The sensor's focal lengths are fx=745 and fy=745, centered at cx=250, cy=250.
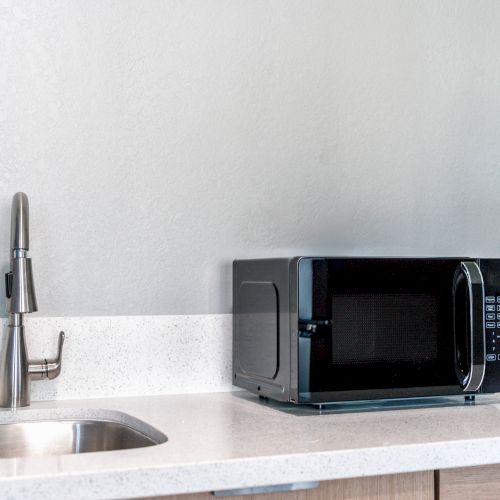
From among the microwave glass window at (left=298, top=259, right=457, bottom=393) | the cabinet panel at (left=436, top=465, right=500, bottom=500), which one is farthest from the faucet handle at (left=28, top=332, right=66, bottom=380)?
the cabinet panel at (left=436, top=465, right=500, bottom=500)

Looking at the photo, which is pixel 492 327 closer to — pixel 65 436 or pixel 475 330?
pixel 475 330

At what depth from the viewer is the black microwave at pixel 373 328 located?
4.68 ft

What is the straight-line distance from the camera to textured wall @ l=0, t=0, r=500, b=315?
1602 millimetres

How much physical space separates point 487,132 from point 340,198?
19.9 inches

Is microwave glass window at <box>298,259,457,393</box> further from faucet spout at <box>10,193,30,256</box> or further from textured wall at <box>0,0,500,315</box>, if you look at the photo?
faucet spout at <box>10,193,30,256</box>

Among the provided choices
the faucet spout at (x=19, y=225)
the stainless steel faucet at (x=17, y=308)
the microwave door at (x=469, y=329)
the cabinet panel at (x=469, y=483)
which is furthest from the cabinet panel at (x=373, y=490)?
the faucet spout at (x=19, y=225)

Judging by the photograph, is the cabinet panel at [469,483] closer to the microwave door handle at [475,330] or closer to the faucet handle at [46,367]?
the microwave door handle at [475,330]

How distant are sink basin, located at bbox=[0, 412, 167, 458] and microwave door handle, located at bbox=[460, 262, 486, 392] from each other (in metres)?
0.68

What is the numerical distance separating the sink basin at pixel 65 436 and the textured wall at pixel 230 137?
272mm

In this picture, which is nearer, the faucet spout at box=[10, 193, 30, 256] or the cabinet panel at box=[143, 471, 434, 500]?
the cabinet panel at box=[143, 471, 434, 500]

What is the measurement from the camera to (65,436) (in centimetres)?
146

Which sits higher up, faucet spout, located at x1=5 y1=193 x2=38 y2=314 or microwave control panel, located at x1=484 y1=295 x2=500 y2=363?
faucet spout, located at x1=5 y1=193 x2=38 y2=314

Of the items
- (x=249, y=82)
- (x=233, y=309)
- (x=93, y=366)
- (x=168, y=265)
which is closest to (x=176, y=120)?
(x=249, y=82)

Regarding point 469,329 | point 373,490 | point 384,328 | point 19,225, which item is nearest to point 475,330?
point 469,329
